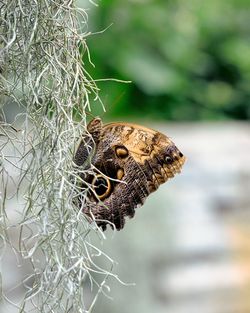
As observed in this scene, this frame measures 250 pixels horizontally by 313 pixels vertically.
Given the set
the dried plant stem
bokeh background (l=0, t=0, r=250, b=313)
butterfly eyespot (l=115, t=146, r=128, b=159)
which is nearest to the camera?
the dried plant stem

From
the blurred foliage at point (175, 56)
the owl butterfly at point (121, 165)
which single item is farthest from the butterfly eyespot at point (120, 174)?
the blurred foliage at point (175, 56)

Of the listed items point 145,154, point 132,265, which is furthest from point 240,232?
point 145,154

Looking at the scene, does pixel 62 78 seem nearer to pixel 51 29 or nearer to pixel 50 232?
pixel 51 29

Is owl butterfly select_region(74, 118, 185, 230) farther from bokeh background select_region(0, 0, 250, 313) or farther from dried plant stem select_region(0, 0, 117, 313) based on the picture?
bokeh background select_region(0, 0, 250, 313)

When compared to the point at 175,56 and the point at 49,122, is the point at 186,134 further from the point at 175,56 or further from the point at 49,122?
the point at 49,122

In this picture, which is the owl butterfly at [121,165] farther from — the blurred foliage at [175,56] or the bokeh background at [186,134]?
the blurred foliage at [175,56]

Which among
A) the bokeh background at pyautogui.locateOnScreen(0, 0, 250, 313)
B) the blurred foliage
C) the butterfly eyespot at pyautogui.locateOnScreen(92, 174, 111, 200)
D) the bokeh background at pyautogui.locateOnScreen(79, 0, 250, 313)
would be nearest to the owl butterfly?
the butterfly eyespot at pyautogui.locateOnScreen(92, 174, 111, 200)

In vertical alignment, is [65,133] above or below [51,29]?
below
